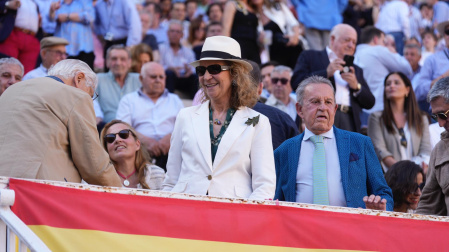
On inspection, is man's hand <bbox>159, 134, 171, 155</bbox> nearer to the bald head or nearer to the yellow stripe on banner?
the bald head

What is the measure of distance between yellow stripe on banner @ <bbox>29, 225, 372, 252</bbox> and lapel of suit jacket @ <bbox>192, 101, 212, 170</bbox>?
3.16 feet

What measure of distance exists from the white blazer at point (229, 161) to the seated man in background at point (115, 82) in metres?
5.59

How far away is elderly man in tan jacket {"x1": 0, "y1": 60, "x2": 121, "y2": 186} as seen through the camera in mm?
5207

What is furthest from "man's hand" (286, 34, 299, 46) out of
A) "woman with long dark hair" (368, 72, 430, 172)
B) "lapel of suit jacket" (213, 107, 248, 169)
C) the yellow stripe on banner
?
the yellow stripe on banner

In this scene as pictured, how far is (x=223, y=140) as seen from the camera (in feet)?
19.1

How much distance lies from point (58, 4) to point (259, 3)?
10.4ft

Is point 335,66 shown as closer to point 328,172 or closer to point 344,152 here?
point 344,152

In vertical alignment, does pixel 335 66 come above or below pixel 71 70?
above

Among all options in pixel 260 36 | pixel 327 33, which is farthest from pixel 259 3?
pixel 327 33

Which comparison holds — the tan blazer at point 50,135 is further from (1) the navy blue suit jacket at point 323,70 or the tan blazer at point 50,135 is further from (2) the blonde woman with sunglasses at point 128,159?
(1) the navy blue suit jacket at point 323,70

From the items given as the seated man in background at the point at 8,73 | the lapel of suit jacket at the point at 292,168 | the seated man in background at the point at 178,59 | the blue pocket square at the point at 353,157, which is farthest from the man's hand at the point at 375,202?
the seated man in background at the point at 178,59

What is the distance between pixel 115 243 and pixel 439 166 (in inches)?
112

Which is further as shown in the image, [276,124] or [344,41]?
[344,41]

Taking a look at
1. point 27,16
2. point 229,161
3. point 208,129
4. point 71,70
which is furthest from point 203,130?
point 27,16
